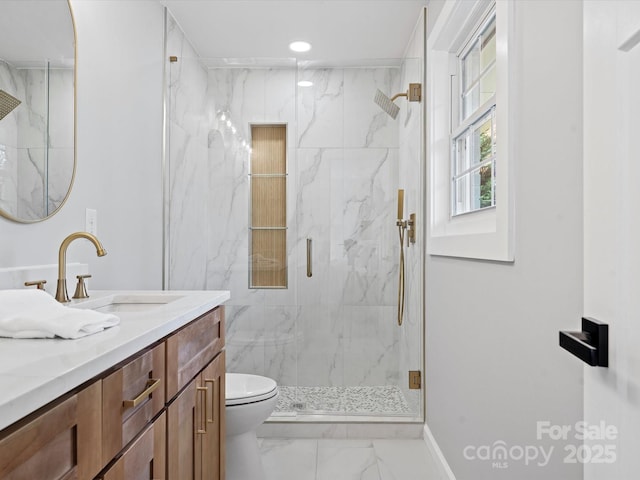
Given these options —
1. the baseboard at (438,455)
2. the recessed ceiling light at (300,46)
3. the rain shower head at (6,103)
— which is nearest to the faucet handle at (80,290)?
the rain shower head at (6,103)

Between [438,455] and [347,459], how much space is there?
1.51ft

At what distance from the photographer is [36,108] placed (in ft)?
5.00

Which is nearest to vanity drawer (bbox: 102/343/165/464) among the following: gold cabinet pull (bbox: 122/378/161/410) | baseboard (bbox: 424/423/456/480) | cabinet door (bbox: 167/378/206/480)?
gold cabinet pull (bbox: 122/378/161/410)

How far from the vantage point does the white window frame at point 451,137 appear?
1.34 m

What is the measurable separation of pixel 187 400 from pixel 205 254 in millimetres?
1507

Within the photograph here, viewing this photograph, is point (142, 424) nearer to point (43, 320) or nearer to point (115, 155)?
point (43, 320)

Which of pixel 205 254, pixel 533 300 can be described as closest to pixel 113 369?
pixel 533 300

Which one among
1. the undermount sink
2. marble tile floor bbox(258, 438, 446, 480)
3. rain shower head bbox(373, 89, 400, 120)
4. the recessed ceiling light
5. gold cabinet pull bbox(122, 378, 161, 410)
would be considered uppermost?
the recessed ceiling light

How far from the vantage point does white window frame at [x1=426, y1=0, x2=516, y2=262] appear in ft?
4.41

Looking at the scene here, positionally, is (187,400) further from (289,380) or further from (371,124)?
(371,124)

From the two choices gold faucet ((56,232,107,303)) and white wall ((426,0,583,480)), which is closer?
white wall ((426,0,583,480))

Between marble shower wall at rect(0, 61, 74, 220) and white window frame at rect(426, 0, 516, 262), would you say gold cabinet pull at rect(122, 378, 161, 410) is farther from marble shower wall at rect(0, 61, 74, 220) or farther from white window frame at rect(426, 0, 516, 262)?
white window frame at rect(426, 0, 516, 262)

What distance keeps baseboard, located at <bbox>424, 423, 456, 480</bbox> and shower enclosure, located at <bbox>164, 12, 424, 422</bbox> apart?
8.5 inches

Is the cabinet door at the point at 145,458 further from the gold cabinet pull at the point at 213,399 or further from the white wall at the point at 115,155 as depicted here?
the white wall at the point at 115,155
